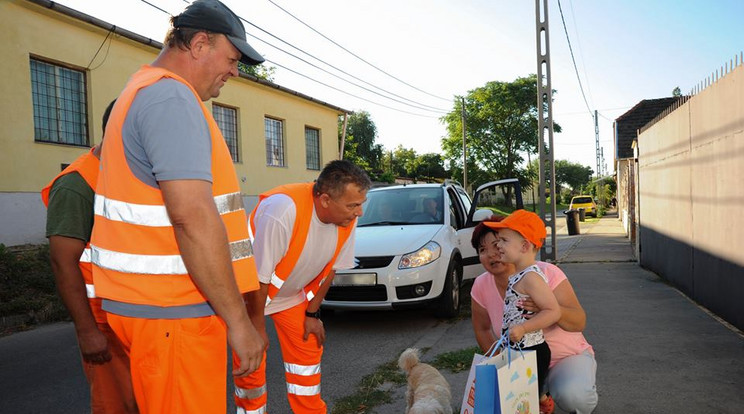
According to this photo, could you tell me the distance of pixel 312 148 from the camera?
77.4ft

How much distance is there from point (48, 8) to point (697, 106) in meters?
12.8

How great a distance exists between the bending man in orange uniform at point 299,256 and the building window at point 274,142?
1758cm

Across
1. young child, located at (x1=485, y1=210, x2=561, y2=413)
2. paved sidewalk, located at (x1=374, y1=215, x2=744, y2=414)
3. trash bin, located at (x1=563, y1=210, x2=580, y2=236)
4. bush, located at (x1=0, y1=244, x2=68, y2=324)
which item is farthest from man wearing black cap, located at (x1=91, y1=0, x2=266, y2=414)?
trash bin, located at (x1=563, y1=210, x2=580, y2=236)

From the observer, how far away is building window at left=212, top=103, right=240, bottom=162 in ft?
59.6

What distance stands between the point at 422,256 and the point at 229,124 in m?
13.9

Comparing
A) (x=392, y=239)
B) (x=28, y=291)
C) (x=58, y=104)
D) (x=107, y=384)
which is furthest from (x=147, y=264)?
(x=58, y=104)

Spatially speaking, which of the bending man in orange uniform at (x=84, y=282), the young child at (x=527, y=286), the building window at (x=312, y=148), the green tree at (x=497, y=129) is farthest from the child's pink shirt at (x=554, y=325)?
the green tree at (x=497, y=129)

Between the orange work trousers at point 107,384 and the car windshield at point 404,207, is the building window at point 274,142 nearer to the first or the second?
the car windshield at point 404,207

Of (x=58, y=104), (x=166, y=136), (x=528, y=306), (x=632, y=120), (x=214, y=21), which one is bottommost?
(x=528, y=306)

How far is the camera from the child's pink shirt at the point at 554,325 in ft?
10.3

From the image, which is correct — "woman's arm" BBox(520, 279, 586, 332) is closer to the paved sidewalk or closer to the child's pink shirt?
the child's pink shirt

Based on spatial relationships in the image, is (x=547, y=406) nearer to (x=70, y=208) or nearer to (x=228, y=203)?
(x=228, y=203)

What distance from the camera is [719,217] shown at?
5.87 m

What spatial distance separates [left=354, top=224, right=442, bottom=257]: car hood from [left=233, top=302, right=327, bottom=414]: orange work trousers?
10.2 ft
